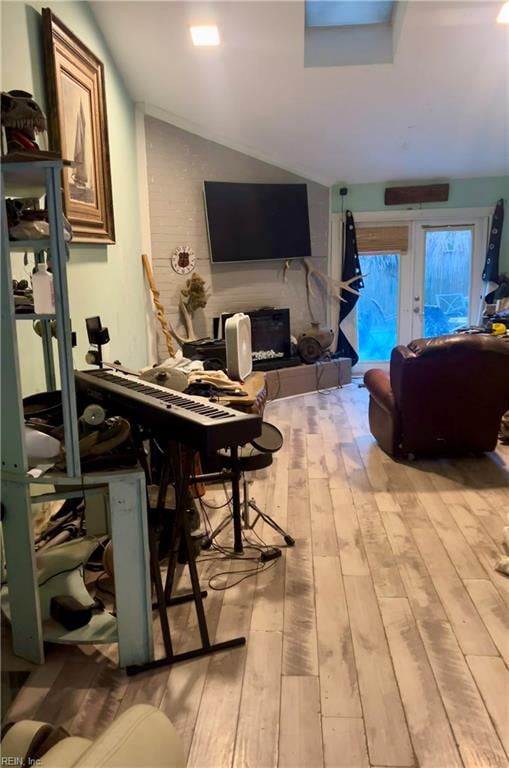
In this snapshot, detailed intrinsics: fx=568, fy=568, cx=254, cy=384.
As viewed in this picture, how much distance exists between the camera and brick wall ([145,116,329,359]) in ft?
17.5

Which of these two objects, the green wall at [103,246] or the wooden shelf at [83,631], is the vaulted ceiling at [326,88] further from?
the wooden shelf at [83,631]

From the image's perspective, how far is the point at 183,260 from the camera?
5.57 meters

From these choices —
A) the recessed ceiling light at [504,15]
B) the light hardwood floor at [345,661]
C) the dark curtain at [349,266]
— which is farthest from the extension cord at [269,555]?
the dark curtain at [349,266]

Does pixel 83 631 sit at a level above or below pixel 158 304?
below

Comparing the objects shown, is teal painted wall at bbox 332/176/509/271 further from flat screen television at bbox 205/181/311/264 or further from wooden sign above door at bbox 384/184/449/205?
flat screen television at bbox 205/181/311/264

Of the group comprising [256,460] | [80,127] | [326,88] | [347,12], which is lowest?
[256,460]

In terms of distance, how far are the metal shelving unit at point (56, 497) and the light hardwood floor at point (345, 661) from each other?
122 millimetres

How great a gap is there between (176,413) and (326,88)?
4.05 meters

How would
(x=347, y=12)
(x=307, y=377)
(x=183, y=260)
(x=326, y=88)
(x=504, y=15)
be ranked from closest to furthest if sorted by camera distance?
(x=504, y=15) → (x=347, y=12) → (x=326, y=88) → (x=183, y=260) → (x=307, y=377)

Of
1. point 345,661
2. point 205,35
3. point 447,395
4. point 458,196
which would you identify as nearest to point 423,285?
point 458,196

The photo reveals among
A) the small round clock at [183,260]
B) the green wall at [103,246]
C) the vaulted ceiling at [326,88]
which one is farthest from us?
the small round clock at [183,260]

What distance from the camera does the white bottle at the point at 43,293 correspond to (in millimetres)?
1709

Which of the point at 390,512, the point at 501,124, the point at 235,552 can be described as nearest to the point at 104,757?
the point at 235,552

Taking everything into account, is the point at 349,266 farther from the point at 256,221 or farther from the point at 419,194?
the point at 256,221
